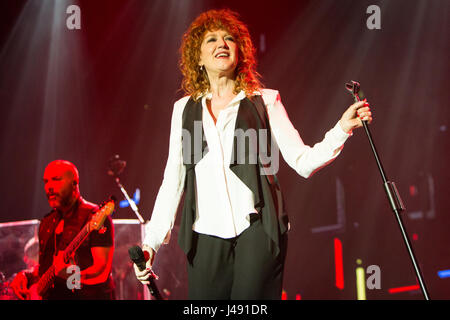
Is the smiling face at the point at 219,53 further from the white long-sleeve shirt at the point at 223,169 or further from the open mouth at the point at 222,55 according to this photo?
the white long-sleeve shirt at the point at 223,169

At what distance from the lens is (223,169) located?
1.87 meters

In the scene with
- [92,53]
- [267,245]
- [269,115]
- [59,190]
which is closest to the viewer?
[267,245]

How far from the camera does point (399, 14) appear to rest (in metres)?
4.93

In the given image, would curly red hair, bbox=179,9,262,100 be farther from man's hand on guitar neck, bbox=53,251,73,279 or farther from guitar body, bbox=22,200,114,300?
man's hand on guitar neck, bbox=53,251,73,279

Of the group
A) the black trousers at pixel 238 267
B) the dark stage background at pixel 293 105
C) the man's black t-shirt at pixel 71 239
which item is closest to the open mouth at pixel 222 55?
the black trousers at pixel 238 267

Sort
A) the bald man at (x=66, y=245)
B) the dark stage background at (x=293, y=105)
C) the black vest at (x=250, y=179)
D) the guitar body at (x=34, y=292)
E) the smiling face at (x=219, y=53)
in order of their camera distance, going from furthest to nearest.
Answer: the dark stage background at (x=293, y=105)
the guitar body at (x=34, y=292)
the bald man at (x=66, y=245)
the smiling face at (x=219, y=53)
the black vest at (x=250, y=179)

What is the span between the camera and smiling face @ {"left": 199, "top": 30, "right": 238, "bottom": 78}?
1.98 metres

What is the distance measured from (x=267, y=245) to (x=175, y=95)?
3242mm

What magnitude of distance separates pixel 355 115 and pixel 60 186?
2.62 metres

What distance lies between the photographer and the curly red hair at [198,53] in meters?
2.05

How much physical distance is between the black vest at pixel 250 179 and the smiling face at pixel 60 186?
1.93 m
